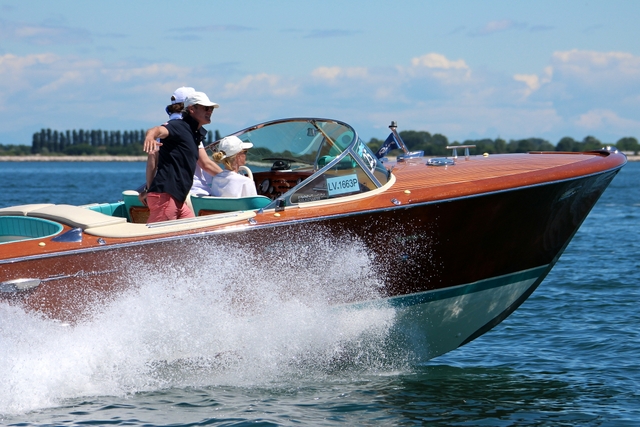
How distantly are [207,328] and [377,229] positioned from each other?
137cm

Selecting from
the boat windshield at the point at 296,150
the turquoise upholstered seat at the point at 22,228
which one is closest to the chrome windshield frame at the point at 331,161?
the boat windshield at the point at 296,150

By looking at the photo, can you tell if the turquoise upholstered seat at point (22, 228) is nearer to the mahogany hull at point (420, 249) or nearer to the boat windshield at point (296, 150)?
the mahogany hull at point (420, 249)

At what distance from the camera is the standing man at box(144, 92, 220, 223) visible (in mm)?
5844

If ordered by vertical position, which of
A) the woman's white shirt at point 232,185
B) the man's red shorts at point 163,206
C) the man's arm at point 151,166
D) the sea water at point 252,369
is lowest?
the sea water at point 252,369

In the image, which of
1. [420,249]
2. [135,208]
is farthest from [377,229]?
[135,208]

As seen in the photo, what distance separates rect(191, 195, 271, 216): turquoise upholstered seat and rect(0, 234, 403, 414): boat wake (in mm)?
357

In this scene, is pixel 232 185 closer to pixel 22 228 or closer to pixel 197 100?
pixel 197 100

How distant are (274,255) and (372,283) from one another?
0.82m

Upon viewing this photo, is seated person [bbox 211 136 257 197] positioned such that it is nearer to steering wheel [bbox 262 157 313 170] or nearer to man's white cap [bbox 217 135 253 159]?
man's white cap [bbox 217 135 253 159]

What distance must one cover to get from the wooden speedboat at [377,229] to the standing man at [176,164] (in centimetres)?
25

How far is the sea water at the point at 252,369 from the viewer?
18.2 feet

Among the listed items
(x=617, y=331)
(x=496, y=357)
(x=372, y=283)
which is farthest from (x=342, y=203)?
(x=617, y=331)

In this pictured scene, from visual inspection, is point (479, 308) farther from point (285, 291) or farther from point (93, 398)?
point (93, 398)

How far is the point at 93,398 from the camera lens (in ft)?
19.0
